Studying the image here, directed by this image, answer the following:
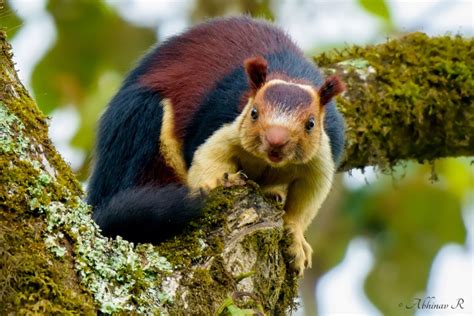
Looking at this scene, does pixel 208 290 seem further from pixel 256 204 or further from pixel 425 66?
pixel 425 66

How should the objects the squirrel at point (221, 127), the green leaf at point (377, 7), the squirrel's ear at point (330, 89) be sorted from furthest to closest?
the green leaf at point (377, 7)
the squirrel's ear at point (330, 89)
the squirrel at point (221, 127)

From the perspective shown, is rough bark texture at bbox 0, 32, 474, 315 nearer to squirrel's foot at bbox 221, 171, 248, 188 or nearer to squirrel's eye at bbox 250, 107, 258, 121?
squirrel's foot at bbox 221, 171, 248, 188

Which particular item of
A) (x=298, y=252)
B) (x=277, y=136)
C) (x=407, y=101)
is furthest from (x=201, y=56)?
(x=298, y=252)

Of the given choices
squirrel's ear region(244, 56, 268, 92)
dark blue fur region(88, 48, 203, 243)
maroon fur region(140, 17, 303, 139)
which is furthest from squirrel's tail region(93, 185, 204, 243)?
maroon fur region(140, 17, 303, 139)

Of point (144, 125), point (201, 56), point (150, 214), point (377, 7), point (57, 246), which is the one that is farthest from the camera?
point (377, 7)

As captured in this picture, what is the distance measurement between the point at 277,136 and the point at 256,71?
51 cm

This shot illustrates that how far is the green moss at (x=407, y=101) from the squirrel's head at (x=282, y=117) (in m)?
0.82

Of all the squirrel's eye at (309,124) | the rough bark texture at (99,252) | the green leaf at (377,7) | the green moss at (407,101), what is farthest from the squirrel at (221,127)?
the green leaf at (377,7)

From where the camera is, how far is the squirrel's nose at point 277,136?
4.54m

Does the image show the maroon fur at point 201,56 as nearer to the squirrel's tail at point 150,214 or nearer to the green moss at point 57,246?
the squirrel's tail at point 150,214

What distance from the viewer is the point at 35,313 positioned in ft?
9.77

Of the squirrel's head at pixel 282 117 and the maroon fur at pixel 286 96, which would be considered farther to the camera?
the maroon fur at pixel 286 96

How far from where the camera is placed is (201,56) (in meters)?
5.52

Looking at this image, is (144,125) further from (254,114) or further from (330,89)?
(330,89)
